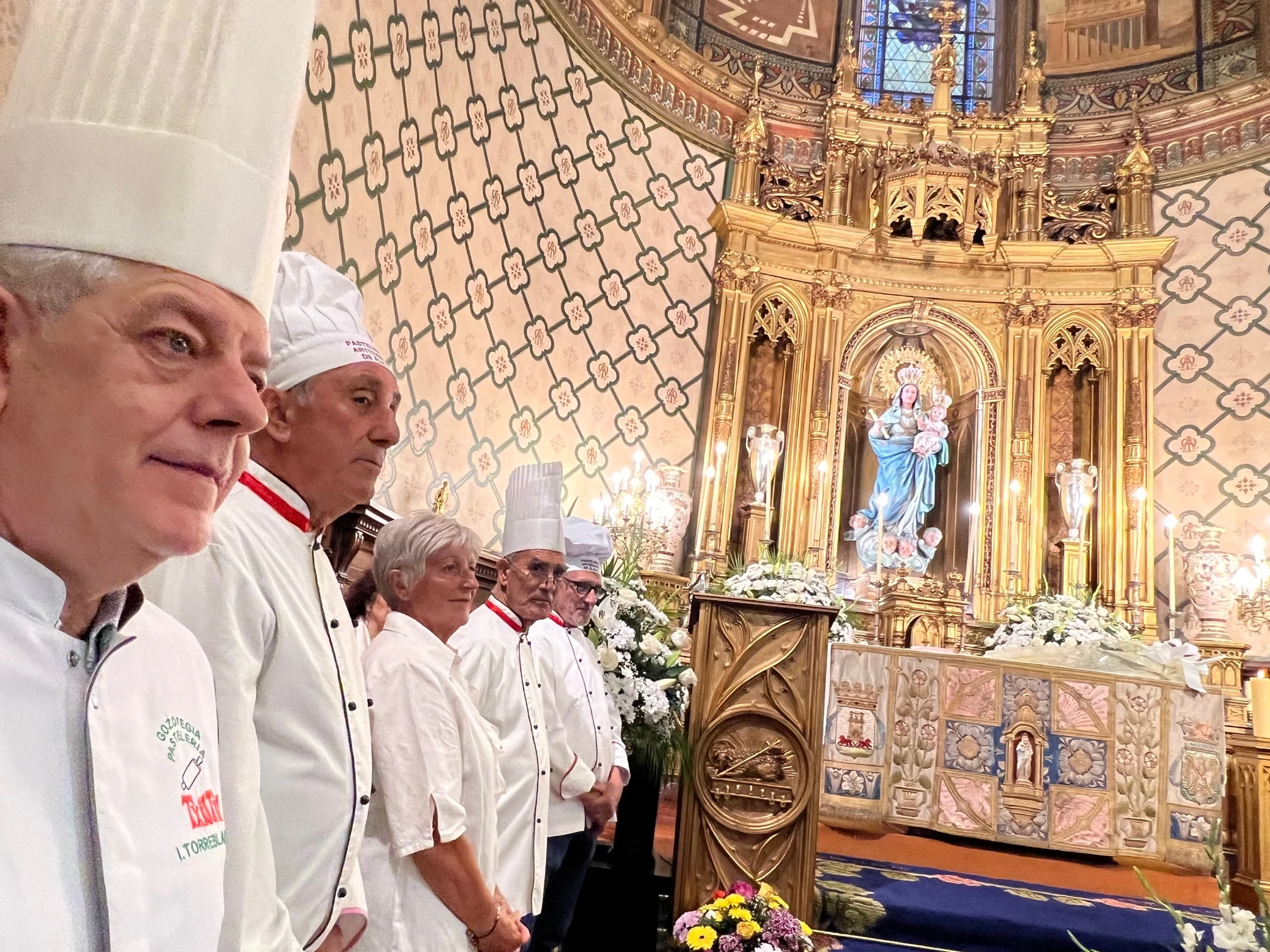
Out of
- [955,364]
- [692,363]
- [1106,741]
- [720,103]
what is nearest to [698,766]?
[1106,741]

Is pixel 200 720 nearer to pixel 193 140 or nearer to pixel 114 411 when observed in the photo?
pixel 114 411

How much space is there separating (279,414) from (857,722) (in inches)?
188

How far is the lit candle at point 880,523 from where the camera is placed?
8332 millimetres

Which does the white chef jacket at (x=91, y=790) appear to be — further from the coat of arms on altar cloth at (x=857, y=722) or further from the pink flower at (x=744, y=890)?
the coat of arms on altar cloth at (x=857, y=722)

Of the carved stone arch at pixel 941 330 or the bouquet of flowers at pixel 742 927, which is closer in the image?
the bouquet of flowers at pixel 742 927

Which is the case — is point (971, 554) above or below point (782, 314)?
below

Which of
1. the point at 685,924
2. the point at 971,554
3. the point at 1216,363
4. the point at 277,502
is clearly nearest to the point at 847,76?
the point at 1216,363

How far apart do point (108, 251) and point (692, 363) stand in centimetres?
877

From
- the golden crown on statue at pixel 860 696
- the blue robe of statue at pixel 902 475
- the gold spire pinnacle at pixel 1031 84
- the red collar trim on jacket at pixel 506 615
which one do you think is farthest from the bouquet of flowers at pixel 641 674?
the gold spire pinnacle at pixel 1031 84

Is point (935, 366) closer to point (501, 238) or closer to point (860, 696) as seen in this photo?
point (501, 238)

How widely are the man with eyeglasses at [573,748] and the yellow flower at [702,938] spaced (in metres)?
0.48

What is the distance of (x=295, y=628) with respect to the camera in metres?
1.39

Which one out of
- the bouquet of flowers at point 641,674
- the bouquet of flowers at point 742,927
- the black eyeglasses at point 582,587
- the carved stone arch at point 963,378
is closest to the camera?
the bouquet of flowers at point 742,927

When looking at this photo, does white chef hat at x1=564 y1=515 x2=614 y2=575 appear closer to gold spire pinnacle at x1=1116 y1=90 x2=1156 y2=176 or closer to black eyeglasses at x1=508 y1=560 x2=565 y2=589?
black eyeglasses at x1=508 y1=560 x2=565 y2=589
